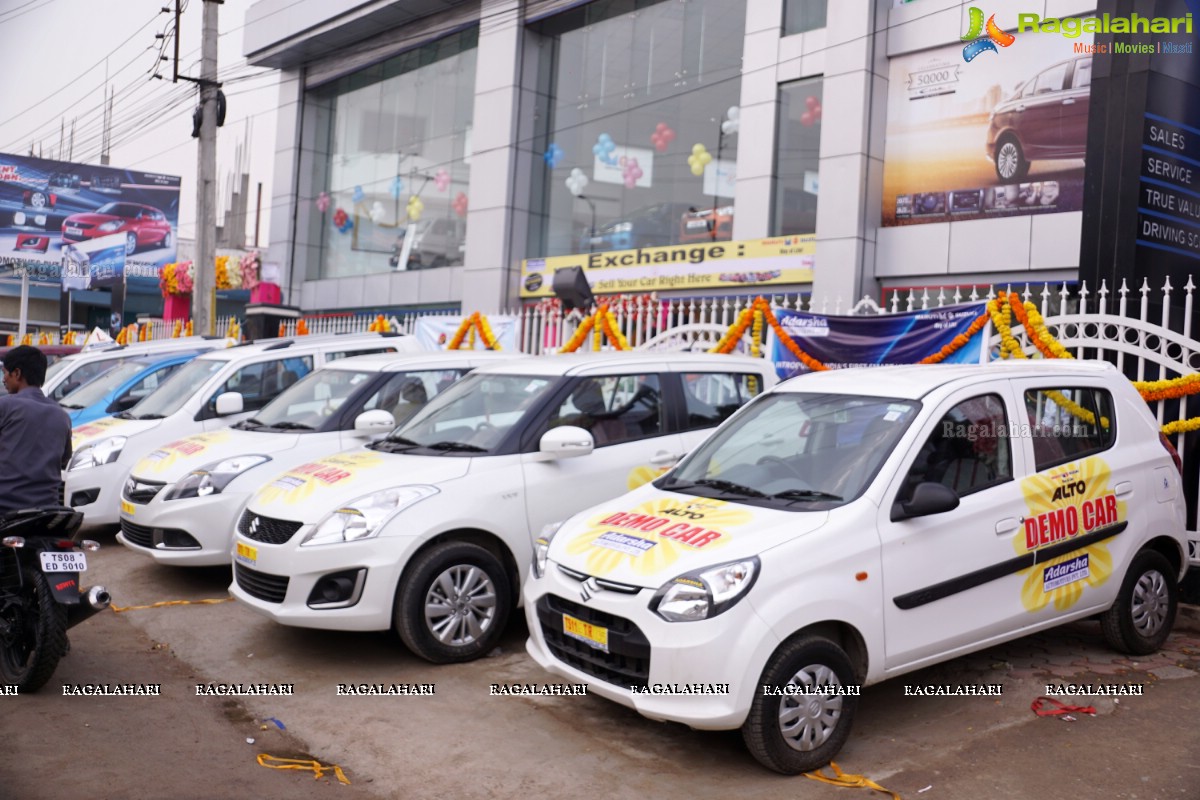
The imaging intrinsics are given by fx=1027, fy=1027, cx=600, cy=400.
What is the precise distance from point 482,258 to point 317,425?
510 inches

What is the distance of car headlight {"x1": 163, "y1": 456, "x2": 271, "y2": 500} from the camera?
729 cm

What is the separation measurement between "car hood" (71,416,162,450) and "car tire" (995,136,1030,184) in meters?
10.5

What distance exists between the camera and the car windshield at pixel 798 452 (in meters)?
4.74

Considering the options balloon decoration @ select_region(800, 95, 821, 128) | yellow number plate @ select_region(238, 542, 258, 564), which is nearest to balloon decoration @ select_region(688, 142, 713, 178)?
balloon decoration @ select_region(800, 95, 821, 128)

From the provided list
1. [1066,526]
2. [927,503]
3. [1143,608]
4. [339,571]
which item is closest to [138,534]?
[339,571]

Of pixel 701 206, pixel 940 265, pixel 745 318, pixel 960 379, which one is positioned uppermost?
pixel 701 206

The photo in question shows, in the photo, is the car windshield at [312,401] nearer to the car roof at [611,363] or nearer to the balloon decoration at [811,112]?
the car roof at [611,363]

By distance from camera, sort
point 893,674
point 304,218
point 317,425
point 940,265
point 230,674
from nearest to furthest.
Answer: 1. point 893,674
2. point 230,674
3. point 317,425
4. point 940,265
5. point 304,218

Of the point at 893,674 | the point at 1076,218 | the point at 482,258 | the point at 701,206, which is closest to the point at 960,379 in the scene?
the point at 893,674

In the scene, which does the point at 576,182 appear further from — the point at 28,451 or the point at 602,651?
the point at 602,651

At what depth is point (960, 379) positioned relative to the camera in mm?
5191

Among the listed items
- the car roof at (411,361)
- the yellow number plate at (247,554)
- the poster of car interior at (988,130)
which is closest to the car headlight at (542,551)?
the yellow number plate at (247,554)

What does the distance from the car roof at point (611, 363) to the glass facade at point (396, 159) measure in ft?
50.5

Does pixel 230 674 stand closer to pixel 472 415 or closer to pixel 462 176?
pixel 472 415
